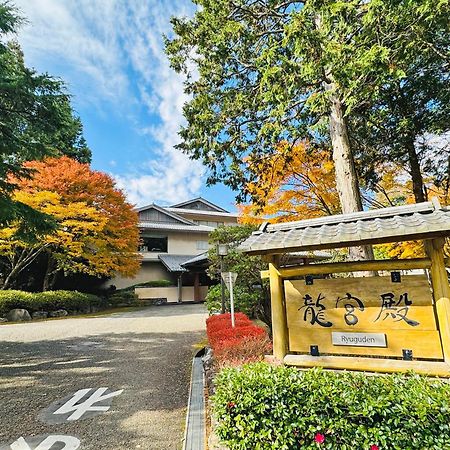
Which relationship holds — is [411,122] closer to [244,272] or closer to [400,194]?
[400,194]

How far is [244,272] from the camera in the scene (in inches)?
409

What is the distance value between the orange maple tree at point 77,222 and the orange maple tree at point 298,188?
32.3 feet

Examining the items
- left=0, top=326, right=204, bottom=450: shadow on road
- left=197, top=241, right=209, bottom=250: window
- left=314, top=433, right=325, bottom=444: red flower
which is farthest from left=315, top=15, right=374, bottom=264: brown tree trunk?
left=197, top=241, right=209, bottom=250: window

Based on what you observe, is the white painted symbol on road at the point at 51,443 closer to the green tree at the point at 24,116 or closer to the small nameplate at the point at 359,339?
the small nameplate at the point at 359,339

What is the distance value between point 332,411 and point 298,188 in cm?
875

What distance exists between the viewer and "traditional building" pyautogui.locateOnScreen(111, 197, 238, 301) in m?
23.3

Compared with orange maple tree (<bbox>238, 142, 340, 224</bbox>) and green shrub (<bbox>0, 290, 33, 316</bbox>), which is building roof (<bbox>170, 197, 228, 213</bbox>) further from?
orange maple tree (<bbox>238, 142, 340, 224</bbox>)

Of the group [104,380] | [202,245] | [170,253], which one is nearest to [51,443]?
[104,380]

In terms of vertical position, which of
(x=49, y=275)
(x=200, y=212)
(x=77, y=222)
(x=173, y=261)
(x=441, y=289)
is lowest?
(x=441, y=289)

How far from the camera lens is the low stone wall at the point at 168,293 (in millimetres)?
22453

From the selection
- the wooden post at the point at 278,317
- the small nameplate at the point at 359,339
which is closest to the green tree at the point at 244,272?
the wooden post at the point at 278,317

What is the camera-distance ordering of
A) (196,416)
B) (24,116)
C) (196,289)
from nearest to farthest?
(196,416)
(24,116)
(196,289)

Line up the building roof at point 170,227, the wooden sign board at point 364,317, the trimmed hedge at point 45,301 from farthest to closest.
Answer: the building roof at point 170,227 < the trimmed hedge at point 45,301 < the wooden sign board at point 364,317

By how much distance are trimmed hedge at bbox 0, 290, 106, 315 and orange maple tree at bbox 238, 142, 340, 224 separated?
1231cm
